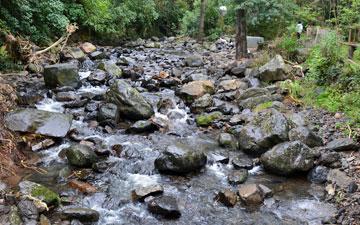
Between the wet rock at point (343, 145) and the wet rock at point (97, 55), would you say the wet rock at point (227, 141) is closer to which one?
the wet rock at point (343, 145)

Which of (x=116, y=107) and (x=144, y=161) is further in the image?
(x=116, y=107)

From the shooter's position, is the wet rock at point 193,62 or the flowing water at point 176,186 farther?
the wet rock at point 193,62

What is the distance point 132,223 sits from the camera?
624cm

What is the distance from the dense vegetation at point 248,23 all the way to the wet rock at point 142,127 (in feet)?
14.3

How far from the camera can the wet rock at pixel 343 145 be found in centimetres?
816

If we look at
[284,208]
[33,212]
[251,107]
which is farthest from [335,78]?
[33,212]

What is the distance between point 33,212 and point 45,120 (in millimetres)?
3486

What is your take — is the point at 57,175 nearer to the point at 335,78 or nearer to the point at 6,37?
the point at 6,37

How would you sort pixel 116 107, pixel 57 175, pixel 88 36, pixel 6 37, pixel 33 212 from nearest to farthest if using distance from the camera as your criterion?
1. pixel 33 212
2. pixel 57 175
3. pixel 116 107
4. pixel 6 37
5. pixel 88 36

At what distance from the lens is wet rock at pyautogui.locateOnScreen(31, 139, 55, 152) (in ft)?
27.5

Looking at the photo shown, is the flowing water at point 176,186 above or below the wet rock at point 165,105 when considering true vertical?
below

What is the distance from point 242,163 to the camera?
8.31 metres

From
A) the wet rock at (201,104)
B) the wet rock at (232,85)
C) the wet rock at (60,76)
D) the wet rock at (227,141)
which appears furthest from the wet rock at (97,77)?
the wet rock at (227,141)

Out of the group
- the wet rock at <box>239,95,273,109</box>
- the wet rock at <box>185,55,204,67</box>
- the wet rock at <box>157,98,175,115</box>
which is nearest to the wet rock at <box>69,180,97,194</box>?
the wet rock at <box>157,98,175,115</box>
